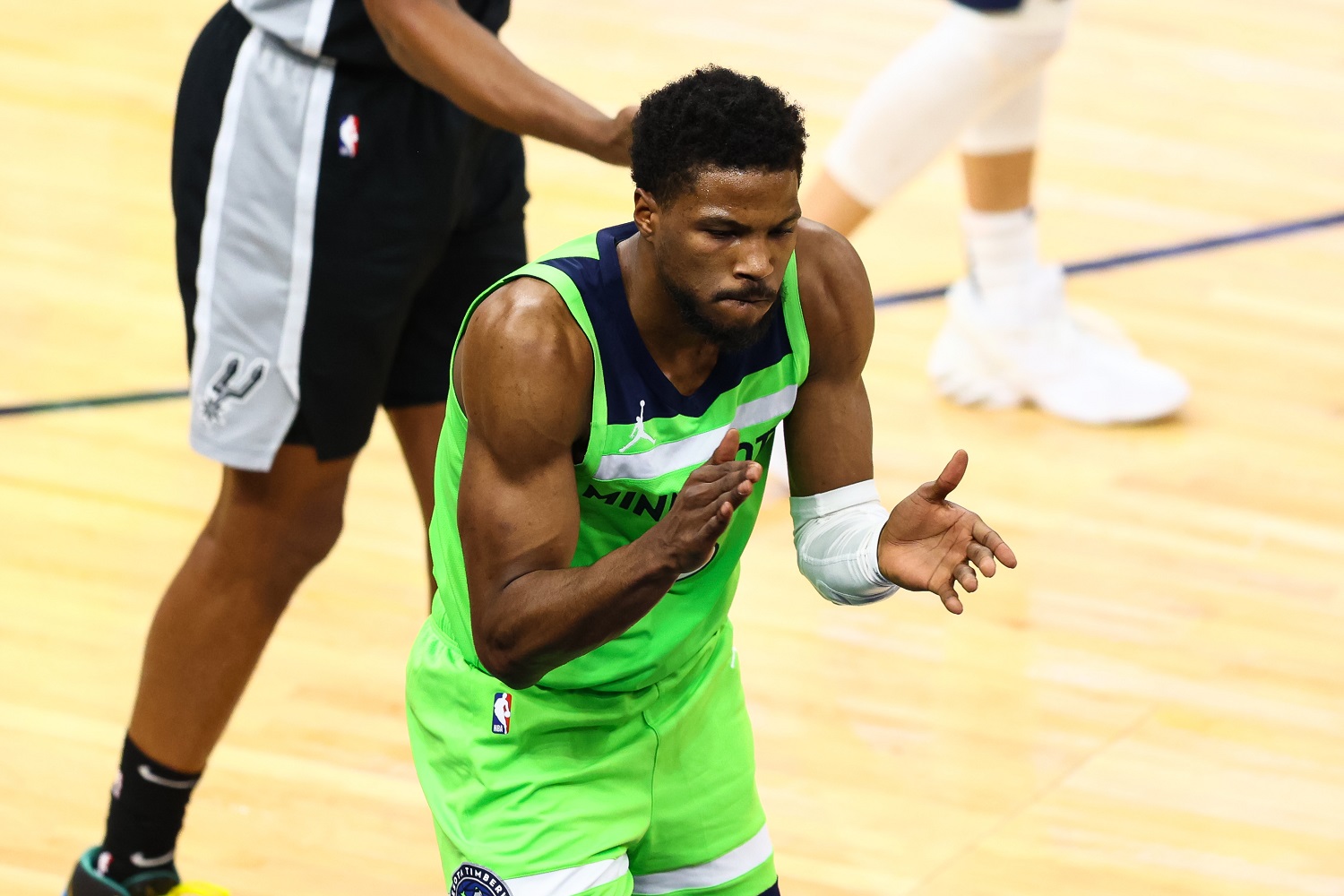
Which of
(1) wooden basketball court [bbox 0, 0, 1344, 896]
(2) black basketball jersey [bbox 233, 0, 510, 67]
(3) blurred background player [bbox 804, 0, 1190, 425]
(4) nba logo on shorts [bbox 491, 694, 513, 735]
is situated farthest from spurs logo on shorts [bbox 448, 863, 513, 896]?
(3) blurred background player [bbox 804, 0, 1190, 425]

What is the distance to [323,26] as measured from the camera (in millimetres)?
2244

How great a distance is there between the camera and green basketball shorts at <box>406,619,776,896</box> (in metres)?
1.88

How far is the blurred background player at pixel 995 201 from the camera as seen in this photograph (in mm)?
3459

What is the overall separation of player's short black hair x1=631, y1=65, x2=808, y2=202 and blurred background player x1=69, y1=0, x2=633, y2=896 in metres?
0.48

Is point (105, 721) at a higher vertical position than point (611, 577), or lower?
lower

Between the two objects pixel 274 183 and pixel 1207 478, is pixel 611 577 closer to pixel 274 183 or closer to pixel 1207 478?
pixel 274 183

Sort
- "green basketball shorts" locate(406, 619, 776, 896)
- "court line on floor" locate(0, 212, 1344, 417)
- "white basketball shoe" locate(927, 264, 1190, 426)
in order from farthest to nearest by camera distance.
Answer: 1. "court line on floor" locate(0, 212, 1344, 417)
2. "white basketball shoe" locate(927, 264, 1190, 426)
3. "green basketball shorts" locate(406, 619, 776, 896)

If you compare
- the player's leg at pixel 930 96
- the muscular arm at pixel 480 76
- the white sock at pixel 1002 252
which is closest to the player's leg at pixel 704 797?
the muscular arm at pixel 480 76

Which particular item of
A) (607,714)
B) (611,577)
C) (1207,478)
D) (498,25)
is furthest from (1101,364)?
(611,577)

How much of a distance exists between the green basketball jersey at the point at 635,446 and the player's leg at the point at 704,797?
0.05 m

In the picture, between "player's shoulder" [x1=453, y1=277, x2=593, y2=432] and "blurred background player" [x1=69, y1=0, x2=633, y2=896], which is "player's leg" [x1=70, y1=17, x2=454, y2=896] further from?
"player's shoulder" [x1=453, y1=277, x2=593, y2=432]

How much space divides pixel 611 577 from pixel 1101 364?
2.39m

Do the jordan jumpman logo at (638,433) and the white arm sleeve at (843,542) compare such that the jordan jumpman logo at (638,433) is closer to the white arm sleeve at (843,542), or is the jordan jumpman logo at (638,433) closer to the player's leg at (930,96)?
the white arm sleeve at (843,542)

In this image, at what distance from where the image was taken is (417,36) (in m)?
2.12
